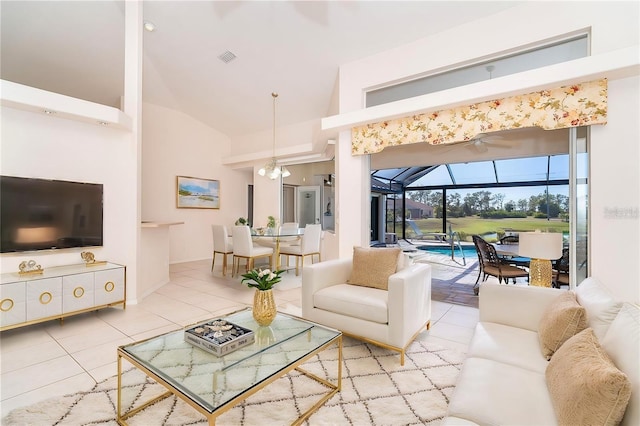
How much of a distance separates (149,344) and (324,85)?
431 centimetres

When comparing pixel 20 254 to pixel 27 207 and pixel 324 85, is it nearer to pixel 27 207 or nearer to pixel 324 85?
pixel 27 207

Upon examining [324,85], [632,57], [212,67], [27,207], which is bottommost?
[27,207]

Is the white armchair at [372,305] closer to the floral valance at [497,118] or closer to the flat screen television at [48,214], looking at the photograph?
the floral valance at [497,118]

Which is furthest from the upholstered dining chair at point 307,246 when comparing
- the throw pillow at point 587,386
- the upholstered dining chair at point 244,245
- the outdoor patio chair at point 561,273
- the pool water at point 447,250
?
the pool water at point 447,250

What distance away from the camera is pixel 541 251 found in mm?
2438

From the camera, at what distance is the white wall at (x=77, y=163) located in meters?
2.98

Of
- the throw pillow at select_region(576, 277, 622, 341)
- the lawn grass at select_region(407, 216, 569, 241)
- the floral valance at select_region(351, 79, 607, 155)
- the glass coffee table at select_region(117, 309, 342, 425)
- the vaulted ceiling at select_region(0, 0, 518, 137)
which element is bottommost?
Result: the glass coffee table at select_region(117, 309, 342, 425)

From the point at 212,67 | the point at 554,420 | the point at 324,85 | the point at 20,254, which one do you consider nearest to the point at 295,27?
the point at 324,85

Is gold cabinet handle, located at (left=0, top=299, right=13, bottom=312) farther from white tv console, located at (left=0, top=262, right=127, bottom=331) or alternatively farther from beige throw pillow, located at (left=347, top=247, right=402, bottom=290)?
beige throw pillow, located at (left=347, top=247, right=402, bottom=290)

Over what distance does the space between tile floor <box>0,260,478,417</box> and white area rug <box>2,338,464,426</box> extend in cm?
20

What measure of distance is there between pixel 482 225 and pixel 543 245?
6.38m

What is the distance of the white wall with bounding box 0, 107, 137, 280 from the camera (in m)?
2.98

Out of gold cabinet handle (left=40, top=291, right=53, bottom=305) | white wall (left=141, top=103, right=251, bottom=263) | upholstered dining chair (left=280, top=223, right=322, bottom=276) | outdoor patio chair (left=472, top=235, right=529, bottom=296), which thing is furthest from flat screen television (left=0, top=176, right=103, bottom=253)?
outdoor patio chair (left=472, top=235, right=529, bottom=296)

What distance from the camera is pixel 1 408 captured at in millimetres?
1729
